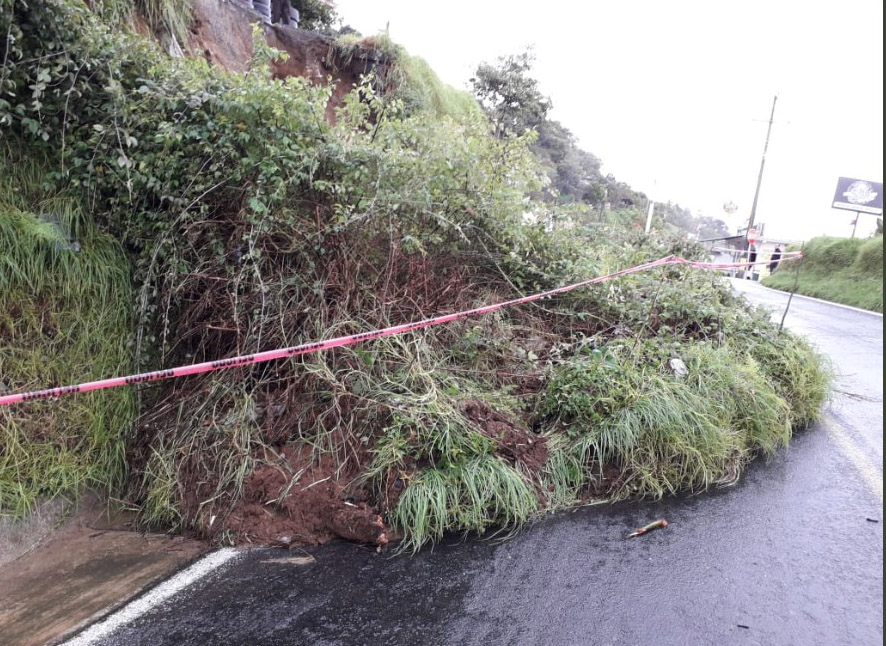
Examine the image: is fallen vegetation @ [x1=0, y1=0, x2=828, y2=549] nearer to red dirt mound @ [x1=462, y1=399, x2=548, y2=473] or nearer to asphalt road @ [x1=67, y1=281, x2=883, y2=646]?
red dirt mound @ [x1=462, y1=399, x2=548, y2=473]

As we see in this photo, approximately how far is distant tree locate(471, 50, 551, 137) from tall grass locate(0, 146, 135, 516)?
16.6 meters

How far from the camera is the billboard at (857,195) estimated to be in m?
31.8

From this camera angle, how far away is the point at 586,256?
6.60m

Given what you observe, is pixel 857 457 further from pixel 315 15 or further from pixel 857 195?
pixel 857 195

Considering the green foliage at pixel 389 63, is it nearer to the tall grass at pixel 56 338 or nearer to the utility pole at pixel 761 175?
the tall grass at pixel 56 338

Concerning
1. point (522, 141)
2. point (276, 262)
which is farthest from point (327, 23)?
point (276, 262)

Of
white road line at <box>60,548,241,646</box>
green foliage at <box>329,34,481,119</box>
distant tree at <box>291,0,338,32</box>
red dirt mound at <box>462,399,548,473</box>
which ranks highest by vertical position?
distant tree at <box>291,0,338,32</box>

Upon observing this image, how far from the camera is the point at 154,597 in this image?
2680 millimetres

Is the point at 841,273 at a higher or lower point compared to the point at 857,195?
lower

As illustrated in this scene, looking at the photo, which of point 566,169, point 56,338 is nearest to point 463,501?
point 56,338

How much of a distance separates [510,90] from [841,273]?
1457cm

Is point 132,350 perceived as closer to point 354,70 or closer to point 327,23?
point 354,70

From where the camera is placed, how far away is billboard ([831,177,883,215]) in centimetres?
3175

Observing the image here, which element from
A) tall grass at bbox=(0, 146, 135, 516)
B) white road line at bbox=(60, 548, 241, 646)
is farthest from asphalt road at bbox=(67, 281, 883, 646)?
tall grass at bbox=(0, 146, 135, 516)
